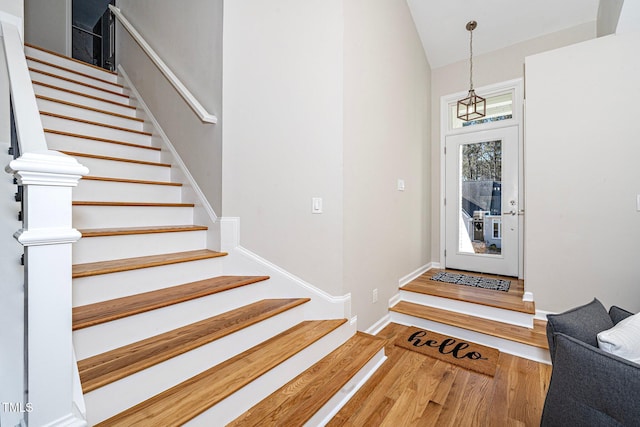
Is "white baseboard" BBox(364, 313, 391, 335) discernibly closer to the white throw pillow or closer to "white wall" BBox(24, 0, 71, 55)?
the white throw pillow

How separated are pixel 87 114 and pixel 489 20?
183 inches

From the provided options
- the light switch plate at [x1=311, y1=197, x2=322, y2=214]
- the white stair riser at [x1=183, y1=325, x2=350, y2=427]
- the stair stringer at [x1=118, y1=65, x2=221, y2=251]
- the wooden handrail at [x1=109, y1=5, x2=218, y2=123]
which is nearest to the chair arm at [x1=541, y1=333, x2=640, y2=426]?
the white stair riser at [x1=183, y1=325, x2=350, y2=427]

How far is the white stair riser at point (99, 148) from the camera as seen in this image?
2257mm

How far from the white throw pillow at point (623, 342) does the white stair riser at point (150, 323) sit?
188cm

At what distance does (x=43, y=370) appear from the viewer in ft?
A: 2.83

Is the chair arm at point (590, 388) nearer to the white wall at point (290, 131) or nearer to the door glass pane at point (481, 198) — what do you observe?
the white wall at point (290, 131)

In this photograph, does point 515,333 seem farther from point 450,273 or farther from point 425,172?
point 425,172

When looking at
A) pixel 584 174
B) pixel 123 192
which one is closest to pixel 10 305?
pixel 123 192

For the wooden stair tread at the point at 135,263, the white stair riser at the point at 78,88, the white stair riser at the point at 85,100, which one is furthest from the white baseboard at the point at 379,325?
the white stair riser at the point at 78,88

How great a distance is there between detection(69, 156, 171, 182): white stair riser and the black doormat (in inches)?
133

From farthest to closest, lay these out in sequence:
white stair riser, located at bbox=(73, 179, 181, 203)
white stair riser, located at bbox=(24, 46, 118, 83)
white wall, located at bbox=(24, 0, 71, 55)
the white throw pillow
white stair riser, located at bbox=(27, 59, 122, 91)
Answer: white wall, located at bbox=(24, 0, 71, 55)
white stair riser, located at bbox=(24, 46, 118, 83)
white stair riser, located at bbox=(27, 59, 122, 91)
white stair riser, located at bbox=(73, 179, 181, 203)
the white throw pillow

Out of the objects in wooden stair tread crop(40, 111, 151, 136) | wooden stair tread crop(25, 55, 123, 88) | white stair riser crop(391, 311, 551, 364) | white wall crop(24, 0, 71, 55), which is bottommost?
white stair riser crop(391, 311, 551, 364)

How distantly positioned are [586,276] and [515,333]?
865 mm

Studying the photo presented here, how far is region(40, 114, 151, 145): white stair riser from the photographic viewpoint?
241cm
